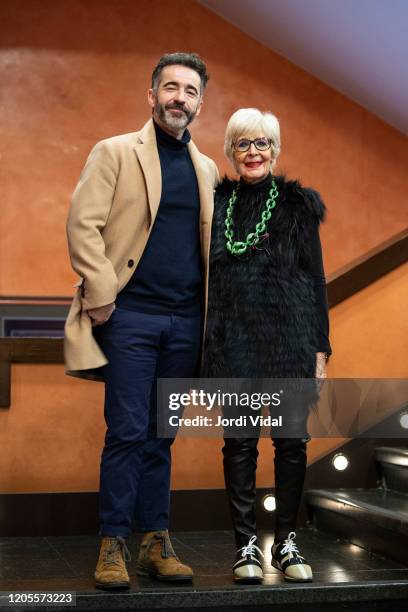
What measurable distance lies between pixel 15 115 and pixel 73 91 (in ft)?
1.27

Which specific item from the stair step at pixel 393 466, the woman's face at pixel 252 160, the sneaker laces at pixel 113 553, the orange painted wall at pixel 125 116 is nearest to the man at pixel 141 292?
the sneaker laces at pixel 113 553

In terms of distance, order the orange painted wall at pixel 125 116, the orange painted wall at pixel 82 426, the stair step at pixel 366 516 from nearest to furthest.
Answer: the stair step at pixel 366 516 → the orange painted wall at pixel 82 426 → the orange painted wall at pixel 125 116

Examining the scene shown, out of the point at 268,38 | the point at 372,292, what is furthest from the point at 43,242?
the point at 372,292

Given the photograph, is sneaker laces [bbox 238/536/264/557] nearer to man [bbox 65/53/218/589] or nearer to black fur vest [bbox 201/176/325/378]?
man [bbox 65/53/218/589]

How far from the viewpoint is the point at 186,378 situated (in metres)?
2.74

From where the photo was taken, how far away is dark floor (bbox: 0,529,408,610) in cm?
261

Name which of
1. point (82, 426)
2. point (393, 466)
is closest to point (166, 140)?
point (82, 426)

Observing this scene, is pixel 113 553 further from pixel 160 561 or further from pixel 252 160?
pixel 252 160

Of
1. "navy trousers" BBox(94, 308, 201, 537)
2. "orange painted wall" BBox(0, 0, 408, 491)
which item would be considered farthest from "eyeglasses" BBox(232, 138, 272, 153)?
"orange painted wall" BBox(0, 0, 408, 491)

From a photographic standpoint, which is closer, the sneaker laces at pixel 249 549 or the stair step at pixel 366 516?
the sneaker laces at pixel 249 549

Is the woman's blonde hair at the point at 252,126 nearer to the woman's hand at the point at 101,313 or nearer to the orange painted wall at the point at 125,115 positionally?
the woman's hand at the point at 101,313

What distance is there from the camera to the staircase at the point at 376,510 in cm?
304

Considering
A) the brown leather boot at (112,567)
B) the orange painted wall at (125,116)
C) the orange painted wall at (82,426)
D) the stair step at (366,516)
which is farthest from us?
the orange painted wall at (125,116)

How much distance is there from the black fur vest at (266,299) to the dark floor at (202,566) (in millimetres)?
616
